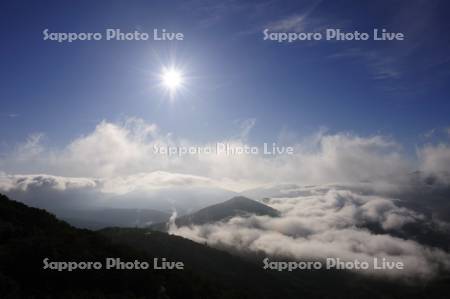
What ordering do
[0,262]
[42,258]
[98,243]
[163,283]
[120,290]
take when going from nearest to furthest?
[0,262] < [42,258] < [120,290] < [163,283] < [98,243]

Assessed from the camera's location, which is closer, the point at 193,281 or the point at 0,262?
the point at 0,262

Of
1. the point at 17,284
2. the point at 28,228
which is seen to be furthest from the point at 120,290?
the point at 28,228

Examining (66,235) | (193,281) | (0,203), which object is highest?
(0,203)

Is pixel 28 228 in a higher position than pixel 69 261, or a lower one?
higher

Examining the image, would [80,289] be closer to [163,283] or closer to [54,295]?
[54,295]

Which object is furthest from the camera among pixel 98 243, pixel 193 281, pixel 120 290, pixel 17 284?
pixel 193 281

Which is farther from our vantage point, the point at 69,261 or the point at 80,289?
the point at 69,261

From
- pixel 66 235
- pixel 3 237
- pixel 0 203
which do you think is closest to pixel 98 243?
pixel 66 235

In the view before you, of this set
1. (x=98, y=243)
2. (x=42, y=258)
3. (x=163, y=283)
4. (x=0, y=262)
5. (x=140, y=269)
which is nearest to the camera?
(x=0, y=262)

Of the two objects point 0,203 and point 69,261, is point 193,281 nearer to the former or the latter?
point 69,261
